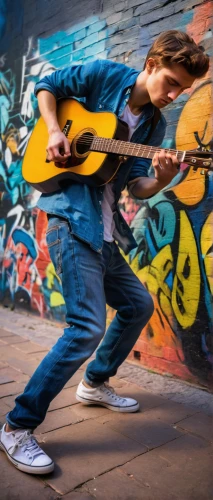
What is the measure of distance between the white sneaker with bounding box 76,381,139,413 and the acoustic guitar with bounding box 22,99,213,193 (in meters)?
1.17

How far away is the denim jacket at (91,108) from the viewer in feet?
6.00

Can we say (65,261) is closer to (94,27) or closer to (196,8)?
(196,8)

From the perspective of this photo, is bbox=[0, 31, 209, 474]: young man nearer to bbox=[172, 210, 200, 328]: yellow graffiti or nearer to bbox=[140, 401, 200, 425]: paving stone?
bbox=[140, 401, 200, 425]: paving stone

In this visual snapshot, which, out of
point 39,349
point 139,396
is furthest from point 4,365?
point 139,396

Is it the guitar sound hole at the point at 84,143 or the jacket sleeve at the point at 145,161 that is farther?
the jacket sleeve at the point at 145,161

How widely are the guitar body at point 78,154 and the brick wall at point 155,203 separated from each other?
0.89m

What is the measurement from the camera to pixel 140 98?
195 centimetres

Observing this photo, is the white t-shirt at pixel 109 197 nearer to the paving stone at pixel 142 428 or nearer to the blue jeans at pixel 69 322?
the blue jeans at pixel 69 322

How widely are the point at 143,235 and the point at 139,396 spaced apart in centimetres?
116

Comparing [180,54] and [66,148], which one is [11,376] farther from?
[180,54]

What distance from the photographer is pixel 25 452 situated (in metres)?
1.70

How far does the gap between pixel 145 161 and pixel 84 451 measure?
154cm

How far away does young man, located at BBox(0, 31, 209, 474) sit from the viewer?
1.73m

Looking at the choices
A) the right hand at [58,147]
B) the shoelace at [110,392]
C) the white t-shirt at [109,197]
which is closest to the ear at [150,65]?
the white t-shirt at [109,197]
